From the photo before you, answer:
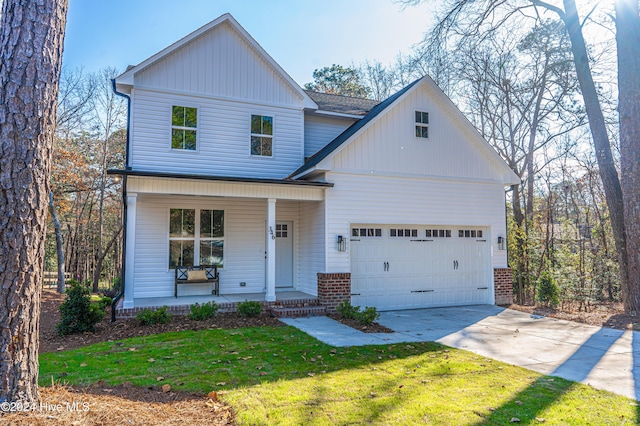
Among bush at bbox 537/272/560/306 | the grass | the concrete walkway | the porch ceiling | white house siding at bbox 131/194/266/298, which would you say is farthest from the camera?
bush at bbox 537/272/560/306

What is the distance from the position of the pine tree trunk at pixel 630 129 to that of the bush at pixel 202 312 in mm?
9738

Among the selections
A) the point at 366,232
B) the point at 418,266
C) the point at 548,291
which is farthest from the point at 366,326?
the point at 548,291

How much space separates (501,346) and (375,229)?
477cm

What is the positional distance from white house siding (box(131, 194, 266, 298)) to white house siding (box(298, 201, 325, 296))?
112 cm

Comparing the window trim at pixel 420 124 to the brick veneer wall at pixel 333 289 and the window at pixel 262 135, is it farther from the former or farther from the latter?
the brick veneer wall at pixel 333 289

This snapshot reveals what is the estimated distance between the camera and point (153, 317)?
840 centimetres

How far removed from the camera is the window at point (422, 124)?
471 inches

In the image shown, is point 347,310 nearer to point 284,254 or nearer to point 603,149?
point 284,254

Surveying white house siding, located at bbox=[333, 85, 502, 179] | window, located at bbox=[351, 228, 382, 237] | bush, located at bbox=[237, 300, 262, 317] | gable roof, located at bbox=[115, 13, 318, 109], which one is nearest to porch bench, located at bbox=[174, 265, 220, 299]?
bush, located at bbox=[237, 300, 262, 317]

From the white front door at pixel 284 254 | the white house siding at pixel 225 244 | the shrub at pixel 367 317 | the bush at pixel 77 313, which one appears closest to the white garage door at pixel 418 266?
the shrub at pixel 367 317

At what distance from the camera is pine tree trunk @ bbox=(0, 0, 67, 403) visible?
3.17 meters

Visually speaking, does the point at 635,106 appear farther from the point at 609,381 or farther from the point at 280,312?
the point at 280,312

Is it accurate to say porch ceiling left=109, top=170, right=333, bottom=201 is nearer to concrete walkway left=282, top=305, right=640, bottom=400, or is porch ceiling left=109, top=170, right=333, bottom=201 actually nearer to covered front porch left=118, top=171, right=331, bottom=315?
covered front porch left=118, top=171, right=331, bottom=315

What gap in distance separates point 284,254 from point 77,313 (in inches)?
224
